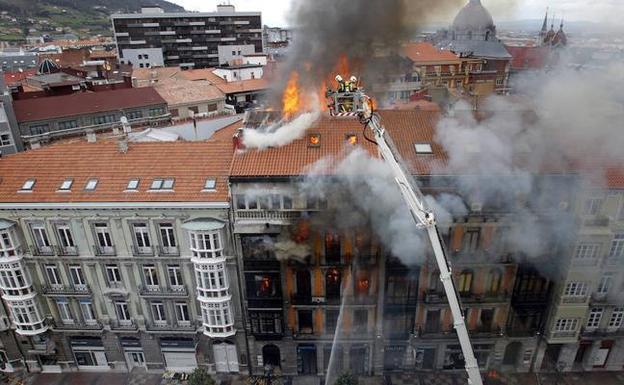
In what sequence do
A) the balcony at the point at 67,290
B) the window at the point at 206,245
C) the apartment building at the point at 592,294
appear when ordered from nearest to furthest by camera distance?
the apartment building at the point at 592,294
the window at the point at 206,245
the balcony at the point at 67,290

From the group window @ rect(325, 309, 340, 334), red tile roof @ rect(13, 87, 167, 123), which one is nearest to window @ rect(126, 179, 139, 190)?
window @ rect(325, 309, 340, 334)

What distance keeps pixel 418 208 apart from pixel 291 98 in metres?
15.0

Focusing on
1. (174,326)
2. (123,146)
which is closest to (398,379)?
(174,326)

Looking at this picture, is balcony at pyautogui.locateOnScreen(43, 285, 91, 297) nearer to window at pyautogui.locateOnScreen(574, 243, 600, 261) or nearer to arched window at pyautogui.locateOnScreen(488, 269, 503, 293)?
arched window at pyautogui.locateOnScreen(488, 269, 503, 293)

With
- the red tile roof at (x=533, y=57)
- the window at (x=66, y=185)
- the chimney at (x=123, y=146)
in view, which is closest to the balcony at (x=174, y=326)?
the window at (x=66, y=185)

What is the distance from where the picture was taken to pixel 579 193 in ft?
79.8

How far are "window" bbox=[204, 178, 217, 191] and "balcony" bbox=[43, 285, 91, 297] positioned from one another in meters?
10.9

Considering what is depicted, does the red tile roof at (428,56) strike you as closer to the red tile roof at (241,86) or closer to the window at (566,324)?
the red tile roof at (241,86)

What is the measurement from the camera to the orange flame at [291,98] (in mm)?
27352

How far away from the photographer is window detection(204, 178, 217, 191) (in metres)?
26.0

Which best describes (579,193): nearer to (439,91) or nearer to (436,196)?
(436,196)

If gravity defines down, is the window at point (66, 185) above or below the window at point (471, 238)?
above

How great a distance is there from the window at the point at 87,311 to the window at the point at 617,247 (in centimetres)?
3340

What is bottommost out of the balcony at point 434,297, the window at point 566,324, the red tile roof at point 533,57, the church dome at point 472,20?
the window at point 566,324
